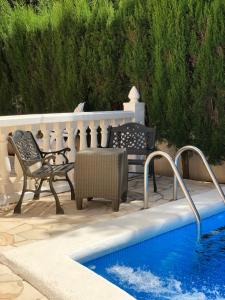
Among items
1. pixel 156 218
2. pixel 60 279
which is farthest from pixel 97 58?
pixel 60 279

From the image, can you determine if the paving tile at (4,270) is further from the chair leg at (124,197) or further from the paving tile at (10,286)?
the chair leg at (124,197)

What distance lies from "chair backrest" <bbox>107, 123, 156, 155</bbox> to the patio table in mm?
1362

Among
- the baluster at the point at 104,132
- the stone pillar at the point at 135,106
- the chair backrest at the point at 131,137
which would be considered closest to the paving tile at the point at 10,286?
the chair backrest at the point at 131,137

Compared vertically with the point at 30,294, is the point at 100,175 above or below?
above

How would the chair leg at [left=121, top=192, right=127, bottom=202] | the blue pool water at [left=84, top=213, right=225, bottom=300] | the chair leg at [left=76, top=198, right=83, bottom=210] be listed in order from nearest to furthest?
the blue pool water at [left=84, top=213, right=225, bottom=300] → the chair leg at [left=76, top=198, right=83, bottom=210] → the chair leg at [left=121, top=192, right=127, bottom=202]

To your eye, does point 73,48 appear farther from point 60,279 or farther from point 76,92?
point 60,279

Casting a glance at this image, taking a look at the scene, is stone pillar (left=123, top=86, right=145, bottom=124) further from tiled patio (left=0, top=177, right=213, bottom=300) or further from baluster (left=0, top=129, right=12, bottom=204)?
baluster (left=0, top=129, right=12, bottom=204)

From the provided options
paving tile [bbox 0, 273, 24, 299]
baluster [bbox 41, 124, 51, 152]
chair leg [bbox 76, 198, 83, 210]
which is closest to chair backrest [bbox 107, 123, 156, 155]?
baluster [bbox 41, 124, 51, 152]

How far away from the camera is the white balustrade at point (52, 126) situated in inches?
217

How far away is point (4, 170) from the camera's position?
5.56m

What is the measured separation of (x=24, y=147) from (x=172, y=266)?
255cm

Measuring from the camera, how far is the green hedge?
21.0ft

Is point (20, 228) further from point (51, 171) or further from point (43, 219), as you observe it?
point (51, 171)

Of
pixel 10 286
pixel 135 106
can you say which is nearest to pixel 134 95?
pixel 135 106
